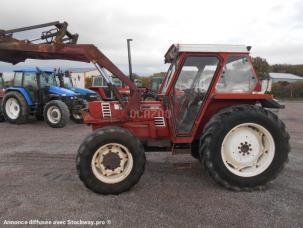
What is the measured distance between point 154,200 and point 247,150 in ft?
5.10

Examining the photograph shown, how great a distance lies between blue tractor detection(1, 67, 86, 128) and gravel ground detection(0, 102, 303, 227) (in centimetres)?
595

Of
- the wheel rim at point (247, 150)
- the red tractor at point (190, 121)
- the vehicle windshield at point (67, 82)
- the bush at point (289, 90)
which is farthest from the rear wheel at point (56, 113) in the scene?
the bush at point (289, 90)

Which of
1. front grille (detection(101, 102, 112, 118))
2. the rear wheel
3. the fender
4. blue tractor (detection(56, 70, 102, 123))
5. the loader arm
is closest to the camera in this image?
the loader arm

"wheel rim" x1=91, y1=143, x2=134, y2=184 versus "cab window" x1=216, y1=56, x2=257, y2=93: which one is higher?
"cab window" x1=216, y1=56, x2=257, y2=93

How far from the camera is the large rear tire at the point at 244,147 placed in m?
4.30

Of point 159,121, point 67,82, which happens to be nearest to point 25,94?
point 67,82

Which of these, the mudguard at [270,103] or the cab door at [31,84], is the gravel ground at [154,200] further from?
the cab door at [31,84]

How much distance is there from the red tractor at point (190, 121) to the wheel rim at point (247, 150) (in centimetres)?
1

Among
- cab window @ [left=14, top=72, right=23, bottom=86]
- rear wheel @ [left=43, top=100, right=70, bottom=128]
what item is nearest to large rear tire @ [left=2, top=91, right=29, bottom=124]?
cab window @ [left=14, top=72, right=23, bottom=86]

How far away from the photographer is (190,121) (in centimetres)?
480

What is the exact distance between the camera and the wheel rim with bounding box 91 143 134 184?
4.28 metres

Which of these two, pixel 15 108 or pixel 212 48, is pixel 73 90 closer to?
pixel 15 108

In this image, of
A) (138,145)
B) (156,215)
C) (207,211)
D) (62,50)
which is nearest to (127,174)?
(138,145)

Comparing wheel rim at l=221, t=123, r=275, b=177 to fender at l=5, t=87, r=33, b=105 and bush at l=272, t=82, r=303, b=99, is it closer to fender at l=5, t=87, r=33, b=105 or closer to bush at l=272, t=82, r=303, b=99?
fender at l=5, t=87, r=33, b=105
